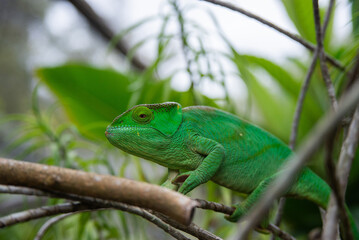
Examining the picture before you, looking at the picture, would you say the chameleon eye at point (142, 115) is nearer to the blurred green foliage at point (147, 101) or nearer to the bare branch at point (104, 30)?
the blurred green foliage at point (147, 101)

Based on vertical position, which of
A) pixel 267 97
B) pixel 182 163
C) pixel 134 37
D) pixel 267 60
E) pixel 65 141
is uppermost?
pixel 134 37

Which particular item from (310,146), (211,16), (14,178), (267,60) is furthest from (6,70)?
(310,146)

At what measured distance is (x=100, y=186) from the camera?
36cm

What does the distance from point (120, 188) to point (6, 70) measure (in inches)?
137

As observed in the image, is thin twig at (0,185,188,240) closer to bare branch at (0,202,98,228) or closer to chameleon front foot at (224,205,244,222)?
bare branch at (0,202,98,228)

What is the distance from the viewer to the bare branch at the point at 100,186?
0.33 m

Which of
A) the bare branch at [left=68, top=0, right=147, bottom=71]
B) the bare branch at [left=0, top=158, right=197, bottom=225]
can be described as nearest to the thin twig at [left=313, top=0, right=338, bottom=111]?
the bare branch at [left=0, top=158, right=197, bottom=225]

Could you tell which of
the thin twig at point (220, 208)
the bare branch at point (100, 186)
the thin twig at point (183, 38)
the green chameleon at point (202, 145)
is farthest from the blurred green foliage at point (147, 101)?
the bare branch at point (100, 186)

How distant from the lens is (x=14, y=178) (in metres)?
0.37

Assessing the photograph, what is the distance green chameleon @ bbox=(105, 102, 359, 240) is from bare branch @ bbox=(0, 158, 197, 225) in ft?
0.66

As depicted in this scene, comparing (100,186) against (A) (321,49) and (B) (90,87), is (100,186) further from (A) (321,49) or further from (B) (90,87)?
(B) (90,87)

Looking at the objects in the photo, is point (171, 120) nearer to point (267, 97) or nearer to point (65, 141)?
point (65, 141)

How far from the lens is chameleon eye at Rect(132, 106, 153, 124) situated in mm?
589

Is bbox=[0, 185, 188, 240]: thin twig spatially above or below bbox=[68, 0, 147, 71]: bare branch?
below
